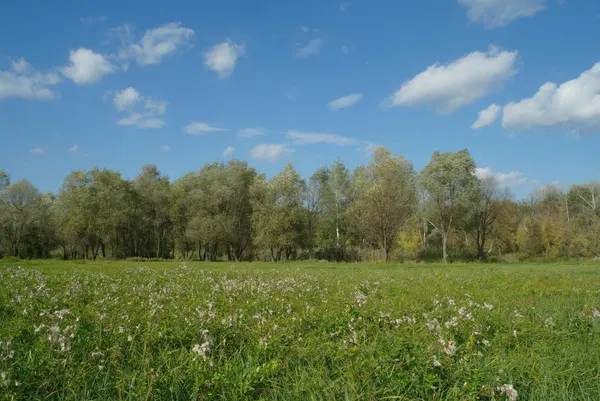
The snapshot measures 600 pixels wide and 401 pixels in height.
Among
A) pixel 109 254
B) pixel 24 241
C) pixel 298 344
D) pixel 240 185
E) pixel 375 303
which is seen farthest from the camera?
pixel 109 254

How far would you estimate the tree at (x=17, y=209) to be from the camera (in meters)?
77.0

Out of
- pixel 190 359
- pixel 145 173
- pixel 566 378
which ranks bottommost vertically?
pixel 566 378

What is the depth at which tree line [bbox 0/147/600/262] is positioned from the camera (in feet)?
208

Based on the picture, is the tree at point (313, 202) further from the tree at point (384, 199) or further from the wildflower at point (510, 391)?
the wildflower at point (510, 391)

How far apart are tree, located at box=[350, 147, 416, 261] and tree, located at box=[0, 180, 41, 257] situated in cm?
6277

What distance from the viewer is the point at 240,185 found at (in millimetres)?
72312

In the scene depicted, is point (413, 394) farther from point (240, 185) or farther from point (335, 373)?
point (240, 185)

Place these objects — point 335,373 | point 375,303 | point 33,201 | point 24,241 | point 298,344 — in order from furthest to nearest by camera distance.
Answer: point 24,241, point 33,201, point 375,303, point 298,344, point 335,373

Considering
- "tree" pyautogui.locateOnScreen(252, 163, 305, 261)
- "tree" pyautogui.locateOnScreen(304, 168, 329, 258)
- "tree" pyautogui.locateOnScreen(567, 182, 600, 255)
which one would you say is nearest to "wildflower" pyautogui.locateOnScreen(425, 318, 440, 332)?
"tree" pyautogui.locateOnScreen(252, 163, 305, 261)

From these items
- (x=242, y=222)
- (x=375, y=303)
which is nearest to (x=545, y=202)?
(x=242, y=222)

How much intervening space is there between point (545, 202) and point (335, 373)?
12856 centimetres

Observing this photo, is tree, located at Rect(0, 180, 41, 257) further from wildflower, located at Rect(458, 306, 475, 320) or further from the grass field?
wildflower, located at Rect(458, 306, 475, 320)

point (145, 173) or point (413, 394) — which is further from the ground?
point (145, 173)

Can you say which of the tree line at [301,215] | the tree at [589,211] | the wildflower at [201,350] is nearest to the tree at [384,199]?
the tree line at [301,215]
